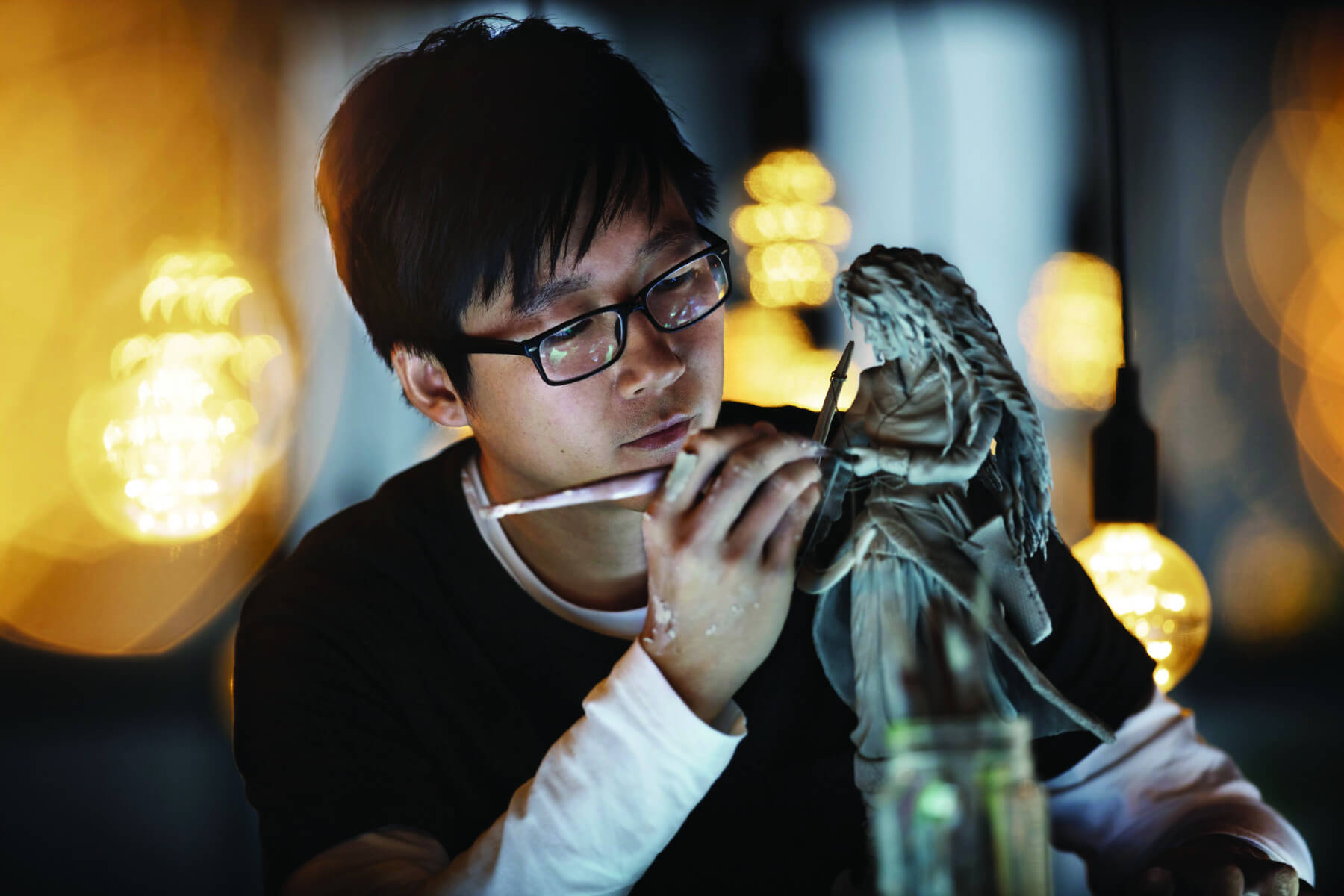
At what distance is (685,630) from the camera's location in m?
0.91

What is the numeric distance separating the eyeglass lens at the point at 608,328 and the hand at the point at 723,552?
0.23 metres

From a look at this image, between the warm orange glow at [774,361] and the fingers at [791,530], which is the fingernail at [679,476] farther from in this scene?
the warm orange glow at [774,361]

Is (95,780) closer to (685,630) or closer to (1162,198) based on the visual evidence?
(685,630)

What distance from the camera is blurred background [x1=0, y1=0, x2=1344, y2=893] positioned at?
6.64 feet

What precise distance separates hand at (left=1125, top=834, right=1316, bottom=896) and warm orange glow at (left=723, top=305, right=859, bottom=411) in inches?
67.9

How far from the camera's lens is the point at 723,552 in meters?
0.89

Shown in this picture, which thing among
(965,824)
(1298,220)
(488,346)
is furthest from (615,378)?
(1298,220)

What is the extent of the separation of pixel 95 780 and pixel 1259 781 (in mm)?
3040

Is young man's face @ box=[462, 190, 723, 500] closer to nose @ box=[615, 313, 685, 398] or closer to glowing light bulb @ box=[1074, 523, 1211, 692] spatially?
nose @ box=[615, 313, 685, 398]

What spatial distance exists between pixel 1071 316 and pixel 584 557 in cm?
204

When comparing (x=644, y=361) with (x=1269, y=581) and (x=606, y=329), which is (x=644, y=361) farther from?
(x=1269, y=581)

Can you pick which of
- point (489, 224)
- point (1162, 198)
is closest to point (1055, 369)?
point (1162, 198)

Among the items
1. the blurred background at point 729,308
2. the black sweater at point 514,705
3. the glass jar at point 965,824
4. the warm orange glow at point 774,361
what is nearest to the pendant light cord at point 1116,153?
the blurred background at point 729,308

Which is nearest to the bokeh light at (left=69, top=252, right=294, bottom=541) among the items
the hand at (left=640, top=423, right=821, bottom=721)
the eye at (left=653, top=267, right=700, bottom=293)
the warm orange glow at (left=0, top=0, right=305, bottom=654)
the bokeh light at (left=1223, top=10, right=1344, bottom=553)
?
the warm orange glow at (left=0, top=0, right=305, bottom=654)
